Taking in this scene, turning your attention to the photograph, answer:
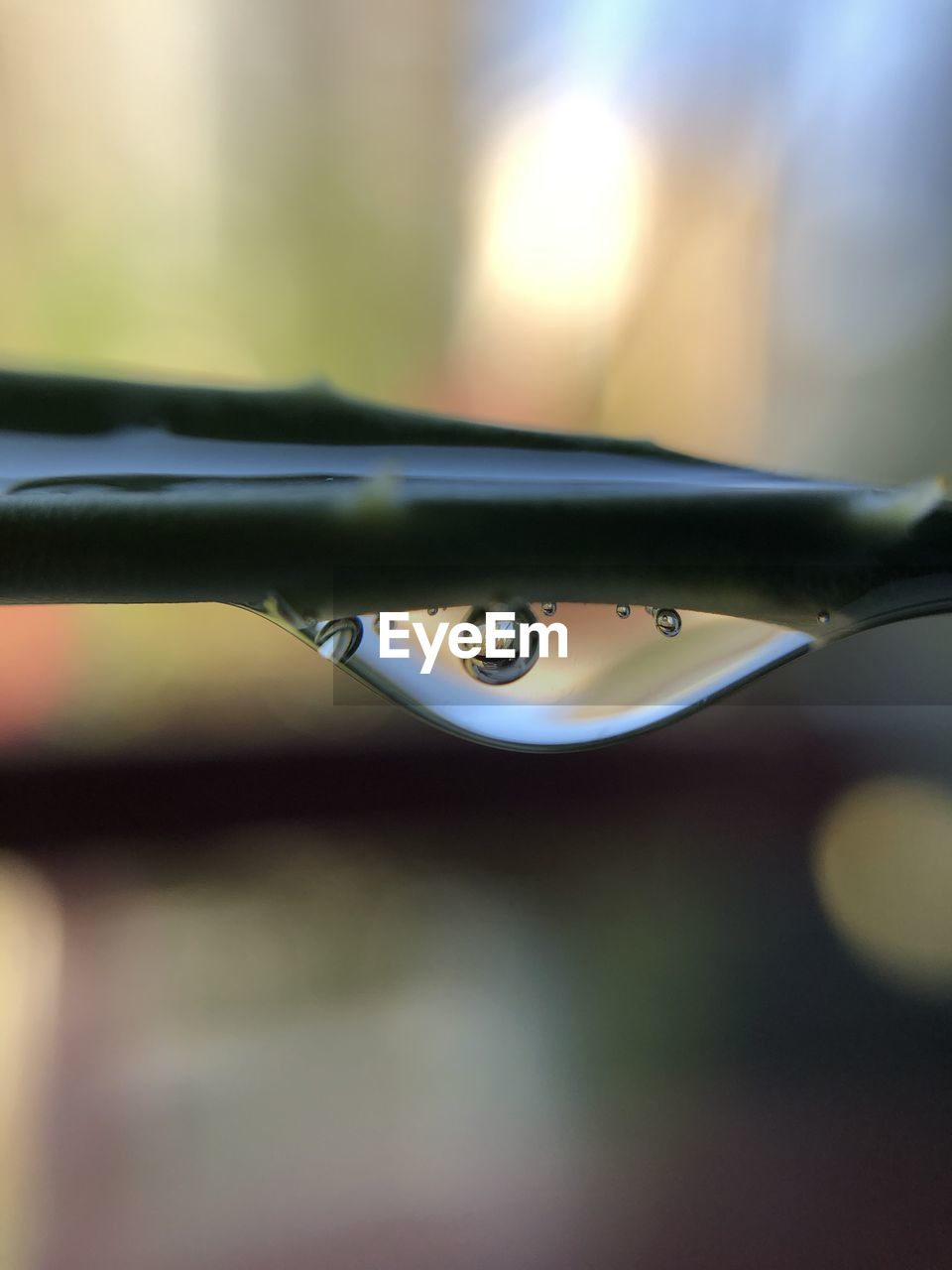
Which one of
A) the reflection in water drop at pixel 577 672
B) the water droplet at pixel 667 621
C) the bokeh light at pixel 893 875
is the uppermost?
the water droplet at pixel 667 621

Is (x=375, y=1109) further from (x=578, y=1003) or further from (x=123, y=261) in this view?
(x=123, y=261)

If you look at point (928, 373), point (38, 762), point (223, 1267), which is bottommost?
point (223, 1267)

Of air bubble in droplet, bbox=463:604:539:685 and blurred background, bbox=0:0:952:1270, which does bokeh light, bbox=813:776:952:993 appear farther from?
air bubble in droplet, bbox=463:604:539:685

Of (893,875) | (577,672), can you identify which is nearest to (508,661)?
(577,672)

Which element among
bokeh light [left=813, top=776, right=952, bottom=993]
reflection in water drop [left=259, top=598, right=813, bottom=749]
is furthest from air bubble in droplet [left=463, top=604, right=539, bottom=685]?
bokeh light [left=813, top=776, right=952, bottom=993]

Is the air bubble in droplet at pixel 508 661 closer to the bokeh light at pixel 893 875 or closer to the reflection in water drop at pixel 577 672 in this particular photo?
the reflection in water drop at pixel 577 672

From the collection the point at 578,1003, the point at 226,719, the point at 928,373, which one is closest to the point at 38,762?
the point at 226,719

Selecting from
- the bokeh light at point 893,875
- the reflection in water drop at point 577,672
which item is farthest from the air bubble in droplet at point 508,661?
the bokeh light at point 893,875
